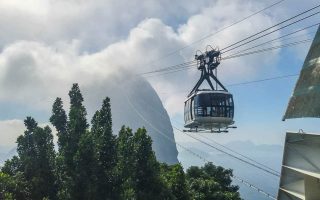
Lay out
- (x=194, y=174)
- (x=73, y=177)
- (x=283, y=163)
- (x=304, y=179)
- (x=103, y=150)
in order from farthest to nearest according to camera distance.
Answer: (x=194, y=174)
(x=103, y=150)
(x=73, y=177)
(x=283, y=163)
(x=304, y=179)

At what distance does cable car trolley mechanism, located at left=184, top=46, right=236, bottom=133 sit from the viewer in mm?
51656

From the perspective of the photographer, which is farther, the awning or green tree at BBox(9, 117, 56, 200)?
green tree at BBox(9, 117, 56, 200)

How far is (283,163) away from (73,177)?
2349 centimetres

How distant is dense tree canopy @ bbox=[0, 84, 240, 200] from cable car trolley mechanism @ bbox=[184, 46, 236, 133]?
6440 mm

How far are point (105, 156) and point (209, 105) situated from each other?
1341cm

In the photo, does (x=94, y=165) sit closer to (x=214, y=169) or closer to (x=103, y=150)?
(x=103, y=150)

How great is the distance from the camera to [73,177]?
155 feet

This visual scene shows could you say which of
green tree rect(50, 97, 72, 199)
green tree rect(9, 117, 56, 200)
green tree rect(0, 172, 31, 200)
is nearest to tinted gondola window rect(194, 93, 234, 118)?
green tree rect(50, 97, 72, 199)

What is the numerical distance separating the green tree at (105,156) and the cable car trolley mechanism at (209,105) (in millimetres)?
10033

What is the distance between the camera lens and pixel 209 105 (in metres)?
51.5

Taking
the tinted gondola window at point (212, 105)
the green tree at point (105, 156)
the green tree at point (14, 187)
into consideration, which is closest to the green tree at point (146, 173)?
the green tree at point (105, 156)

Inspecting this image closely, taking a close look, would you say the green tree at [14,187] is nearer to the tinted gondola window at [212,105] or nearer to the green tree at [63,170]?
the green tree at [63,170]

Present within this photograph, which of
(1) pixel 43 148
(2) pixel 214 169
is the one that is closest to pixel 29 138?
(1) pixel 43 148

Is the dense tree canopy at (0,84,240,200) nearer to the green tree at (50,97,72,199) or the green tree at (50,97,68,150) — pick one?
the green tree at (50,97,72,199)
